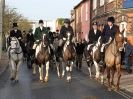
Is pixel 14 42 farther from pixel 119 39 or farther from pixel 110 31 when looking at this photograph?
pixel 119 39

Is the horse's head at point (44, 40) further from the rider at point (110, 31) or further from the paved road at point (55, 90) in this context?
the rider at point (110, 31)

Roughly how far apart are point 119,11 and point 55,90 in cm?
1769

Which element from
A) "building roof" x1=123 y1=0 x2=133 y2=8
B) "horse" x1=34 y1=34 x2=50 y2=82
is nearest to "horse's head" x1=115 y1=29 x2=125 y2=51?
"horse" x1=34 y1=34 x2=50 y2=82

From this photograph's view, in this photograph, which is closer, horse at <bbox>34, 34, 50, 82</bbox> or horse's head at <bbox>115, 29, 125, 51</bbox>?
→ horse's head at <bbox>115, 29, 125, 51</bbox>

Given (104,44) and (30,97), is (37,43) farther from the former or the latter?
(30,97)

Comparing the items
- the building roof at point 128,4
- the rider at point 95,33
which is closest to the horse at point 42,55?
A: the rider at point 95,33

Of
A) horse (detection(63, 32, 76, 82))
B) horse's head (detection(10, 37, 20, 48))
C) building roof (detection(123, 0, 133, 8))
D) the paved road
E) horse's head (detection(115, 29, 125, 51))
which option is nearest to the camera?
the paved road

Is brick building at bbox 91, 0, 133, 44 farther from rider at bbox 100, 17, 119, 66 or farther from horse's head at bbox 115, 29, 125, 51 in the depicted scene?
horse's head at bbox 115, 29, 125, 51

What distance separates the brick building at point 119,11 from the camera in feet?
104

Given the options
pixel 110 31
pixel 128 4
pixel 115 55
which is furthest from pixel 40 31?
pixel 128 4

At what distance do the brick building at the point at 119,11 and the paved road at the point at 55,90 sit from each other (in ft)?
33.1

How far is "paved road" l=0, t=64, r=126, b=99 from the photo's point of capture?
16578mm

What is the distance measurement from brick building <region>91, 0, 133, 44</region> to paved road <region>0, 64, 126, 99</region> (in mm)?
10090

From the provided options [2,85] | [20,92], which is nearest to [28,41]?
[2,85]
